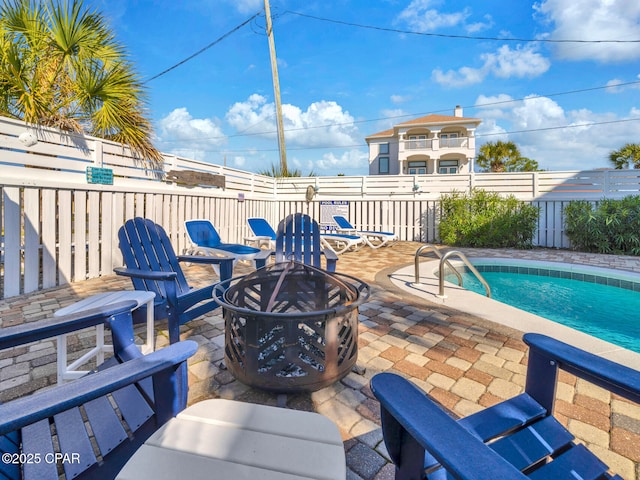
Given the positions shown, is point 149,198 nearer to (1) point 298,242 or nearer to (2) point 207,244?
(2) point 207,244

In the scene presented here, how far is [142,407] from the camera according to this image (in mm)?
1166

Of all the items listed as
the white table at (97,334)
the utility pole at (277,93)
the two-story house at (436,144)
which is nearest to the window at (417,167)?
the two-story house at (436,144)

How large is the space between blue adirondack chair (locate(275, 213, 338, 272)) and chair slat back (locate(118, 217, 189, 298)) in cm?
104

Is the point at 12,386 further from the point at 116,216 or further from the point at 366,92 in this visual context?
the point at 366,92

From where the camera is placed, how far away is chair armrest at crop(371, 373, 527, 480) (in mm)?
578

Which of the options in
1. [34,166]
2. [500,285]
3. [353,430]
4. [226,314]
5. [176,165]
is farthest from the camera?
[176,165]

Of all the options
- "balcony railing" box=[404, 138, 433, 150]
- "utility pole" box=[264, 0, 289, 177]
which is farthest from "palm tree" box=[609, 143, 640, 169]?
"utility pole" box=[264, 0, 289, 177]

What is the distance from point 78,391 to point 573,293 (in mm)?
6181

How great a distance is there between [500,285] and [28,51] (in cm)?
817

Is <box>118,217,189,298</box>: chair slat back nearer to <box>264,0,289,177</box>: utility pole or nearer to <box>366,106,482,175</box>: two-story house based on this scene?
<box>264,0,289,177</box>: utility pole

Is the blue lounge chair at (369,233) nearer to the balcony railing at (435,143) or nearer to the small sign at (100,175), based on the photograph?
the small sign at (100,175)

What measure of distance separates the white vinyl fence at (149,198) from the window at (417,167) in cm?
1528

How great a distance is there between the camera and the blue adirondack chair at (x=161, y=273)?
217 cm

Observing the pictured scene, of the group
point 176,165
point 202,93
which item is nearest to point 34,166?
point 176,165
